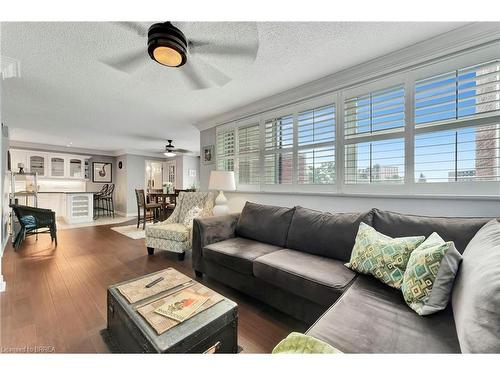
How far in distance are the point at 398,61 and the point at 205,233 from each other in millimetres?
2560

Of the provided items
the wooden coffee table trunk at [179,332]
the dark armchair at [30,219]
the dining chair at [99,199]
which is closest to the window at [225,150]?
the wooden coffee table trunk at [179,332]

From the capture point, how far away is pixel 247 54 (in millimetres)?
1606

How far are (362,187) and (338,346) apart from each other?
1696mm

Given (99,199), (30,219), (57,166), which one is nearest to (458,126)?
(30,219)

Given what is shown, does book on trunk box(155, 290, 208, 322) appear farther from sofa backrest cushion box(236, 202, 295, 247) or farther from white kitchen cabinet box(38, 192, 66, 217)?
white kitchen cabinet box(38, 192, 66, 217)

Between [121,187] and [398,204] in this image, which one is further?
[121,187]

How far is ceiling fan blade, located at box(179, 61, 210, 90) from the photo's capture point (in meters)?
1.85

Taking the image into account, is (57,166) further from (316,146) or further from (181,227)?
(316,146)

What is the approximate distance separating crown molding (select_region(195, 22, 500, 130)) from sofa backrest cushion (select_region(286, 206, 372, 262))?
4.62 ft

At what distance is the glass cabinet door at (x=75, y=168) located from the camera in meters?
7.04

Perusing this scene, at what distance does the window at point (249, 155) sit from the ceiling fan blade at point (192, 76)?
1.21 meters

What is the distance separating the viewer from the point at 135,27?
1452 mm
